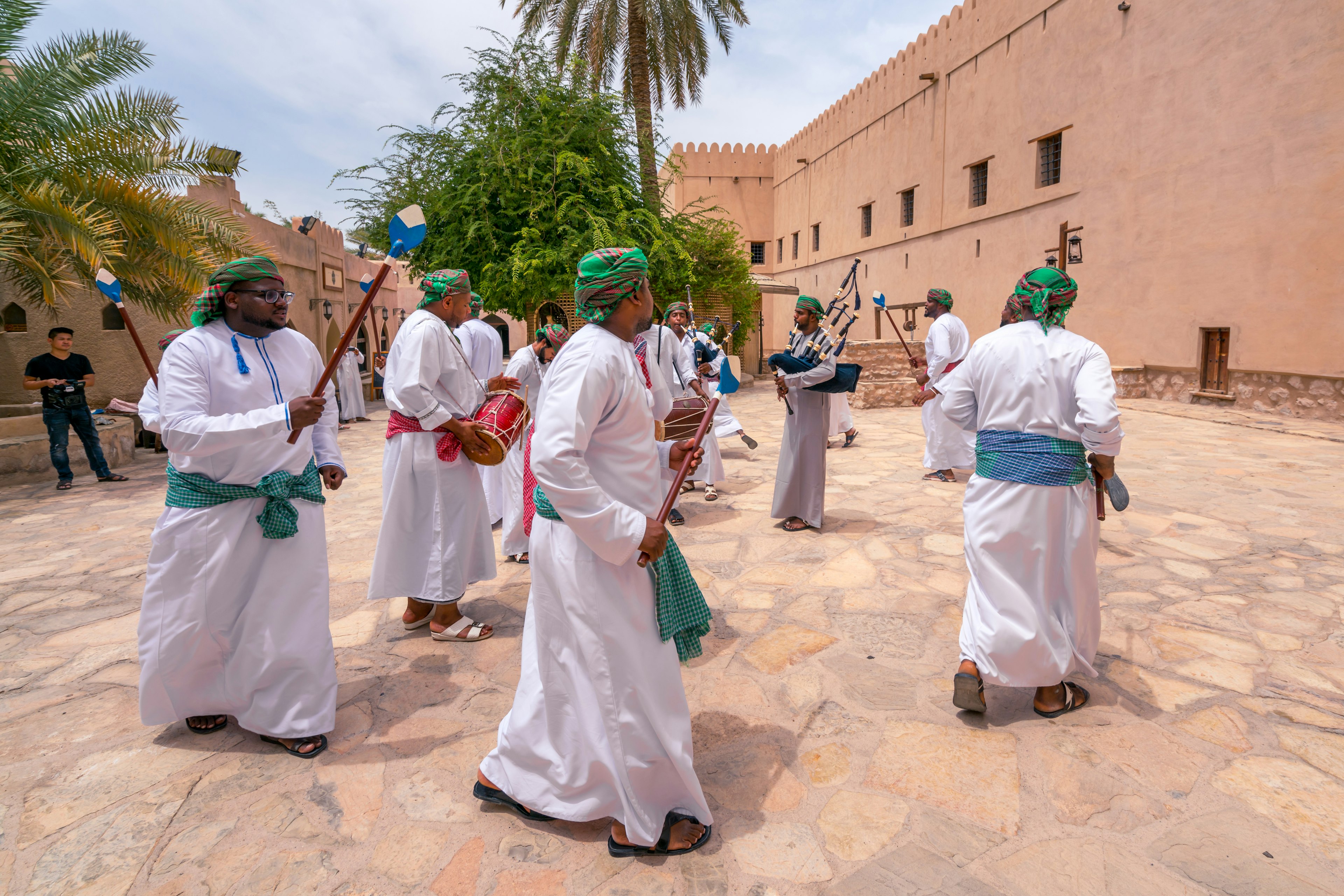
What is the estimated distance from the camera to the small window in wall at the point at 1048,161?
1546 cm

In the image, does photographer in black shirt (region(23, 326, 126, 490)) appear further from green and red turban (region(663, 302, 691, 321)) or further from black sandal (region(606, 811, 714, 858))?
black sandal (region(606, 811, 714, 858))

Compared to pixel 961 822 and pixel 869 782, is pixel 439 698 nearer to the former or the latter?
pixel 869 782

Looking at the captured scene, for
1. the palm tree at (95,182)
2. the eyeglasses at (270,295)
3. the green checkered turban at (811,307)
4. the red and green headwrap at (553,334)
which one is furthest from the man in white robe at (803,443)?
the palm tree at (95,182)

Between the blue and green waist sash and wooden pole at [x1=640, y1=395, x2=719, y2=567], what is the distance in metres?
1.31

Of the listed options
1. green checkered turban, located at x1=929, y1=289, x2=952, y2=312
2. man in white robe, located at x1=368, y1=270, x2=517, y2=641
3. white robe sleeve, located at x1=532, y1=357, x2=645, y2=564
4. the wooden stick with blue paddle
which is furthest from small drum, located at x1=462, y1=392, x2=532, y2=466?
green checkered turban, located at x1=929, y1=289, x2=952, y2=312

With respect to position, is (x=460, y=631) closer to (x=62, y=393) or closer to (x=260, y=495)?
(x=260, y=495)

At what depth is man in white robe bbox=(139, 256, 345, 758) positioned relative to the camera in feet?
9.10

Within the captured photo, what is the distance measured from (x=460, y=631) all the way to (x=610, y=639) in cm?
199

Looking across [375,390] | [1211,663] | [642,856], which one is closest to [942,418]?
[1211,663]

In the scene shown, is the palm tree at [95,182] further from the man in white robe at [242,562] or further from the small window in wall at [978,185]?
the small window in wall at [978,185]

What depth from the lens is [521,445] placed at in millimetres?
5656

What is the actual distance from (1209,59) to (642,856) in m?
14.8

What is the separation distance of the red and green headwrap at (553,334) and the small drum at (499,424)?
1.78m

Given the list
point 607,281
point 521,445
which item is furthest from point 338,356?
point 521,445
